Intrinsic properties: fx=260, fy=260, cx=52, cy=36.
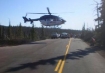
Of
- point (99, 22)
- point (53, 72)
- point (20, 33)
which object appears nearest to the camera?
point (53, 72)

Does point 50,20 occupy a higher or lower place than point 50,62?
higher

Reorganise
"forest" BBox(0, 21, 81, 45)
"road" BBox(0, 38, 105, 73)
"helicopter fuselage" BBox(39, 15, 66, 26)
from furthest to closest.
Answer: "helicopter fuselage" BBox(39, 15, 66, 26), "forest" BBox(0, 21, 81, 45), "road" BBox(0, 38, 105, 73)

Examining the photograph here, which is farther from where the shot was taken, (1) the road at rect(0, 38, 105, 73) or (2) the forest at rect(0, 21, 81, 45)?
(2) the forest at rect(0, 21, 81, 45)

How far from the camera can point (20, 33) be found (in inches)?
2504

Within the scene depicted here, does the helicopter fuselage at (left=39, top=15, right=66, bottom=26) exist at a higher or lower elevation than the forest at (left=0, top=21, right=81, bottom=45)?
higher

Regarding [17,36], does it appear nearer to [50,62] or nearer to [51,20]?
[51,20]

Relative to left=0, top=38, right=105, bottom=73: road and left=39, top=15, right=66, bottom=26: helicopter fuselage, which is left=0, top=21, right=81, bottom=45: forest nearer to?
left=39, top=15, right=66, bottom=26: helicopter fuselage

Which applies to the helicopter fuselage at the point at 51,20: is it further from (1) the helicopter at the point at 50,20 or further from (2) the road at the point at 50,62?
(2) the road at the point at 50,62

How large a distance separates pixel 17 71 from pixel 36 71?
0.93 m

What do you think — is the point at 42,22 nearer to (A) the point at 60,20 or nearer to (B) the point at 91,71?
(A) the point at 60,20

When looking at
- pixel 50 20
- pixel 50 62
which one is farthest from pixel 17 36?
pixel 50 62

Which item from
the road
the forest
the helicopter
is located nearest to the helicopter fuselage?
the helicopter

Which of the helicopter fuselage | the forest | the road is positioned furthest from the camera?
the helicopter fuselage

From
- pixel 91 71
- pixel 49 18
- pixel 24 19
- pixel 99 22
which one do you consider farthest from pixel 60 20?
pixel 91 71
